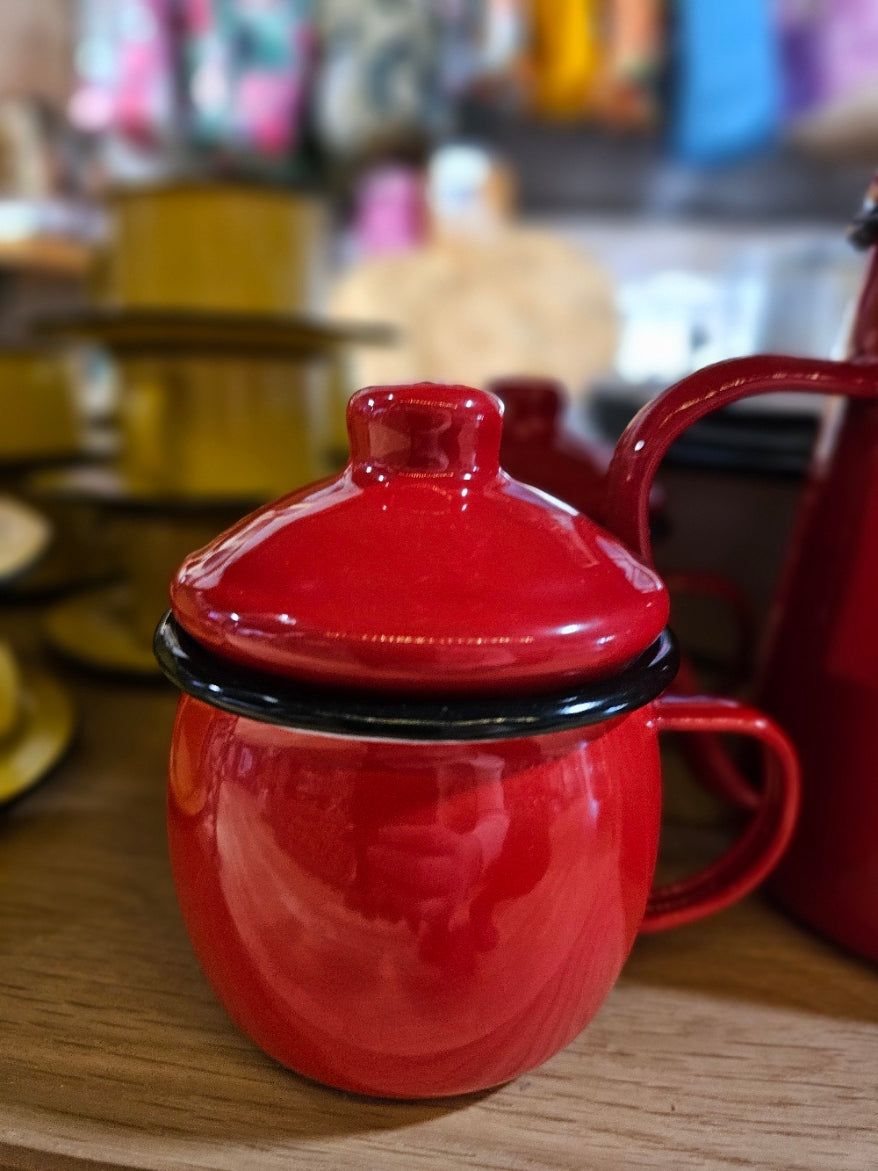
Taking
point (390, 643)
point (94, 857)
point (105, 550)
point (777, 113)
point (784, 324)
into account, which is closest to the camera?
point (390, 643)

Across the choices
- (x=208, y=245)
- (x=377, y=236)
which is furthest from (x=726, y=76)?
(x=208, y=245)

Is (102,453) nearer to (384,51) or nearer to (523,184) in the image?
(384,51)

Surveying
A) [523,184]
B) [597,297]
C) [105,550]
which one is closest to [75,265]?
[523,184]

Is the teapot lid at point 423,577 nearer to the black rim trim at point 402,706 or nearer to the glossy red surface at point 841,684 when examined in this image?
the black rim trim at point 402,706

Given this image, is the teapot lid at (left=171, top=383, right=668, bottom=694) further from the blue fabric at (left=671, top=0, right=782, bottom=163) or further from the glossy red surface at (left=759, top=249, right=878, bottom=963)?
the blue fabric at (left=671, top=0, right=782, bottom=163)

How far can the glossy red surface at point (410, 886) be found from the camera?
10.8 inches

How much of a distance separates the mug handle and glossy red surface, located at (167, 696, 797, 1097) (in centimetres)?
3

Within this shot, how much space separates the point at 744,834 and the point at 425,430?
0.21 m

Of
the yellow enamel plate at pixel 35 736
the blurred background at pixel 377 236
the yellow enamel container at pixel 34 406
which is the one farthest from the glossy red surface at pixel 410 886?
the yellow enamel container at pixel 34 406

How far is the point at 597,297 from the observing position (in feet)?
5.05

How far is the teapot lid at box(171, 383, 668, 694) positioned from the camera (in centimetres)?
26

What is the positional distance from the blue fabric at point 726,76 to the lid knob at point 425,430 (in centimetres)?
147

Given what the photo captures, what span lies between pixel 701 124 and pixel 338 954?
1.61 metres

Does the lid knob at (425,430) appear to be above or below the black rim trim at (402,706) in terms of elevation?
above
